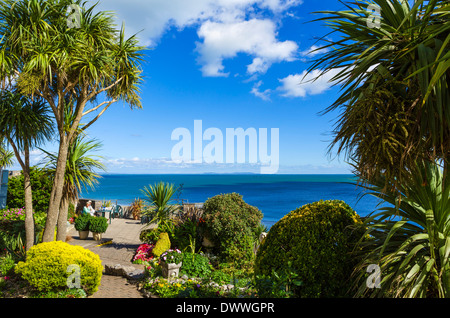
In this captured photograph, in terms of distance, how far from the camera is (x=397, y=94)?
2.99 metres

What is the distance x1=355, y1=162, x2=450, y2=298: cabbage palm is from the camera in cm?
356

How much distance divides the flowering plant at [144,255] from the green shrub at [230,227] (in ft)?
6.68

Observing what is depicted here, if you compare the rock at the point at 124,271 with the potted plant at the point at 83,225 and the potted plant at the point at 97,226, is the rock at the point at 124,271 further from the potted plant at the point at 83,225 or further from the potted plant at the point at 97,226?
the potted plant at the point at 83,225

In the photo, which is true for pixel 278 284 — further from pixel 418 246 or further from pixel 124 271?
pixel 124 271

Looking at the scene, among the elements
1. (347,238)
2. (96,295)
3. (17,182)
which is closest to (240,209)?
(96,295)

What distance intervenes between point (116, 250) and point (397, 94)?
455 inches

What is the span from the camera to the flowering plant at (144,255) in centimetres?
1030

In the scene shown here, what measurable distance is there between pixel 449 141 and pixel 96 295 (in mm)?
7579

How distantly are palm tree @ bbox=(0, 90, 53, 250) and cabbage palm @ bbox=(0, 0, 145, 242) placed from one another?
0.58 meters

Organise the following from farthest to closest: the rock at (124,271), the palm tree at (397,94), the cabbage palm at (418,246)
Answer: the rock at (124,271), the cabbage palm at (418,246), the palm tree at (397,94)

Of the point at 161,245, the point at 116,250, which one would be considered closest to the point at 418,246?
the point at 161,245

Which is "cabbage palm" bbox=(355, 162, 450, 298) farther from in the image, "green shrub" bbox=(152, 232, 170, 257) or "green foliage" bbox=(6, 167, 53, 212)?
"green foliage" bbox=(6, 167, 53, 212)

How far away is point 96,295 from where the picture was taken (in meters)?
7.39

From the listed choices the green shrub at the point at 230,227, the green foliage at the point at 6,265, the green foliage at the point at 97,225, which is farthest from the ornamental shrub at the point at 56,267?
the green foliage at the point at 97,225
